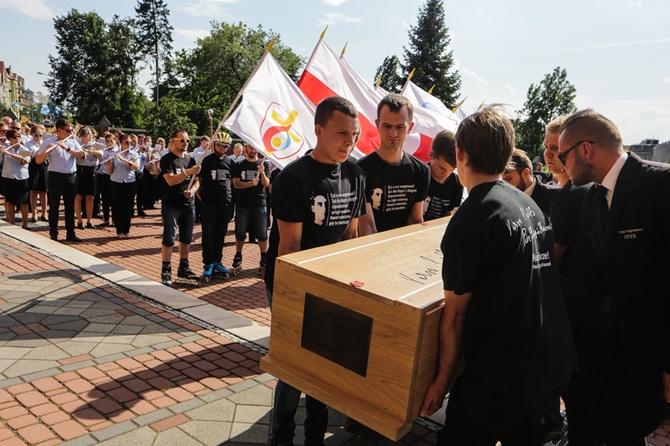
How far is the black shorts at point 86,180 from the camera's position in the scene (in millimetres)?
10711

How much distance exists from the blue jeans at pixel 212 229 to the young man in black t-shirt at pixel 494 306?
18.4ft

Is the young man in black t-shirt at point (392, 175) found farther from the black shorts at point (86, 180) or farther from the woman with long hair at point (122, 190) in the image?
the black shorts at point (86, 180)

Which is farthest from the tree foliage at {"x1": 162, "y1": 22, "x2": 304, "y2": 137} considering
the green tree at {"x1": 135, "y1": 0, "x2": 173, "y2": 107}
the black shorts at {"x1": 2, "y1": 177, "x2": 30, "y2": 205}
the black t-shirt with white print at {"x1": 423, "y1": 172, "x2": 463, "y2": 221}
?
the black t-shirt with white print at {"x1": 423, "y1": 172, "x2": 463, "y2": 221}

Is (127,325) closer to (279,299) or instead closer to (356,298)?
(279,299)

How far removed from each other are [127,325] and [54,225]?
17.7 feet

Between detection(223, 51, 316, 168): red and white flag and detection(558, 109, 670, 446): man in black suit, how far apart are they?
13.2 feet

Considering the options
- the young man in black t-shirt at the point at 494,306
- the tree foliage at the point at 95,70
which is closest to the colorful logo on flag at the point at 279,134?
the young man in black t-shirt at the point at 494,306

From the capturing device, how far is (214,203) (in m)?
7.32

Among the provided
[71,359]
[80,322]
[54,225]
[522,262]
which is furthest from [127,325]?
[54,225]

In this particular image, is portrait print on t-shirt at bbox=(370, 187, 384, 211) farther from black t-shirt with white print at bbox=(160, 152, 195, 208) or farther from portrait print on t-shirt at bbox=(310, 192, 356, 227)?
black t-shirt with white print at bbox=(160, 152, 195, 208)

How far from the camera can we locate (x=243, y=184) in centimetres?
766

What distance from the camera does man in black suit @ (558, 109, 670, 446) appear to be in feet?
7.95

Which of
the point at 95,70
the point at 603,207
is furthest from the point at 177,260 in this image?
the point at 95,70

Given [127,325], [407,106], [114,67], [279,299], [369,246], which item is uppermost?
[114,67]
